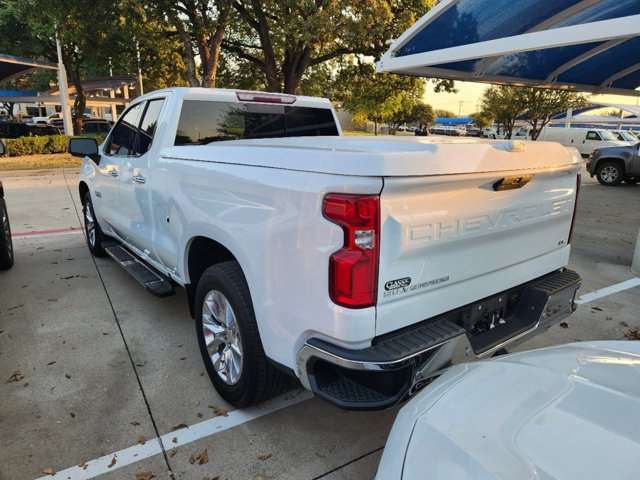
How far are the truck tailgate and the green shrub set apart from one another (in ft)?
61.4

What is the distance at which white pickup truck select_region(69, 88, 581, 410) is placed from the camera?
1944 millimetres

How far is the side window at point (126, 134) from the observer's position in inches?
171

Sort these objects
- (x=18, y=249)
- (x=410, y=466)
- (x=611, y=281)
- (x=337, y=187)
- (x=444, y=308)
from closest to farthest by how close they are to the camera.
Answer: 1. (x=410, y=466)
2. (x=337, y=187)
3. (x=444, y=308)
4. (x=611, y=281)
5. (x=18, y=249)

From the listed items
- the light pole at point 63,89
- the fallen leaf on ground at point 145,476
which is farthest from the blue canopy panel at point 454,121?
the fallen leaf on ground at point 145,476

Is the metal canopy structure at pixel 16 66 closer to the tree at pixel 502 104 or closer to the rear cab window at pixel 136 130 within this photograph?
the rear cab window at pixel 136 130

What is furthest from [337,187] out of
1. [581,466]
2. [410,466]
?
[581,466]

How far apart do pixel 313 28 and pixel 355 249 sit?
13.0 metres

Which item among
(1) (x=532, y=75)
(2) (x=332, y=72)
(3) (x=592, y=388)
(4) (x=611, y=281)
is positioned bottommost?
(4) (x=611, y=281)

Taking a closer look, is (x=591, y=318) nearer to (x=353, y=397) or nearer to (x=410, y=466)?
(x=353, y=397)

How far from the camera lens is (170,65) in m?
22.1

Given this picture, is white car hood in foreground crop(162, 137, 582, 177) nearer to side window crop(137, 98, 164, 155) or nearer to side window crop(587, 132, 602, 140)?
side window crop(137, 98, 164, 155)

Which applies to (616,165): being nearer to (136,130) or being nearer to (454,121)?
(136,130)

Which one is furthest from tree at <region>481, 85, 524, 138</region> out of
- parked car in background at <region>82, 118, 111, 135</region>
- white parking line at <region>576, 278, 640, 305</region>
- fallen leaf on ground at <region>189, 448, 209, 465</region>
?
fallen leaf on ground at <region>189, 448, 209, 465</region>

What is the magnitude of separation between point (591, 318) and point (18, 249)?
7.23m
